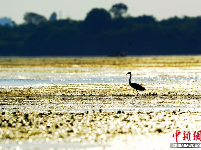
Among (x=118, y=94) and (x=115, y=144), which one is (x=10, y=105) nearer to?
(x=118, y=94)

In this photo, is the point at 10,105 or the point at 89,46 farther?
the point at 89,46

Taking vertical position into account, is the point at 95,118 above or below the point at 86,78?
above

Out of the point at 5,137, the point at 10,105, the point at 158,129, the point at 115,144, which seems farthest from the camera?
the point at 10,105

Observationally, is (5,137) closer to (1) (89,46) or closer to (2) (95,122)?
(2) (95,122)

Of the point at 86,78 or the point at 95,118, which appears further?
the point at 86,78

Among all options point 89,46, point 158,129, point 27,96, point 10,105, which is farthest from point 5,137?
point 89,46

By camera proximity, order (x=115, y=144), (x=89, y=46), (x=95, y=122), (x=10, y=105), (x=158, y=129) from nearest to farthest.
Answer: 1. (x=115, y=144)
2. (x=158, y=129)
3. (x=95, y=122)
4. (x=10, y=105)
5. (x=89, y=46)

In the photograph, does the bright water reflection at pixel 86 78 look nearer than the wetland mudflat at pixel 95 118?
No

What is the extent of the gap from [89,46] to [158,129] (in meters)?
177

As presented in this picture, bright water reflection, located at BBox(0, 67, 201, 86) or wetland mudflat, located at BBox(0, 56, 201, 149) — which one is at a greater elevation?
wetland mudflat, located at BBox(0, 56, 201, 149)

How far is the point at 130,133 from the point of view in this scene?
1786 cm

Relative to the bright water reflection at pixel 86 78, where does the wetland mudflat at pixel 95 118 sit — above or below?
above

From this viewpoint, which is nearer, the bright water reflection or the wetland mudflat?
the wetland mudflat

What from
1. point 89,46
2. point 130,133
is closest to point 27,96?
point 130,133
